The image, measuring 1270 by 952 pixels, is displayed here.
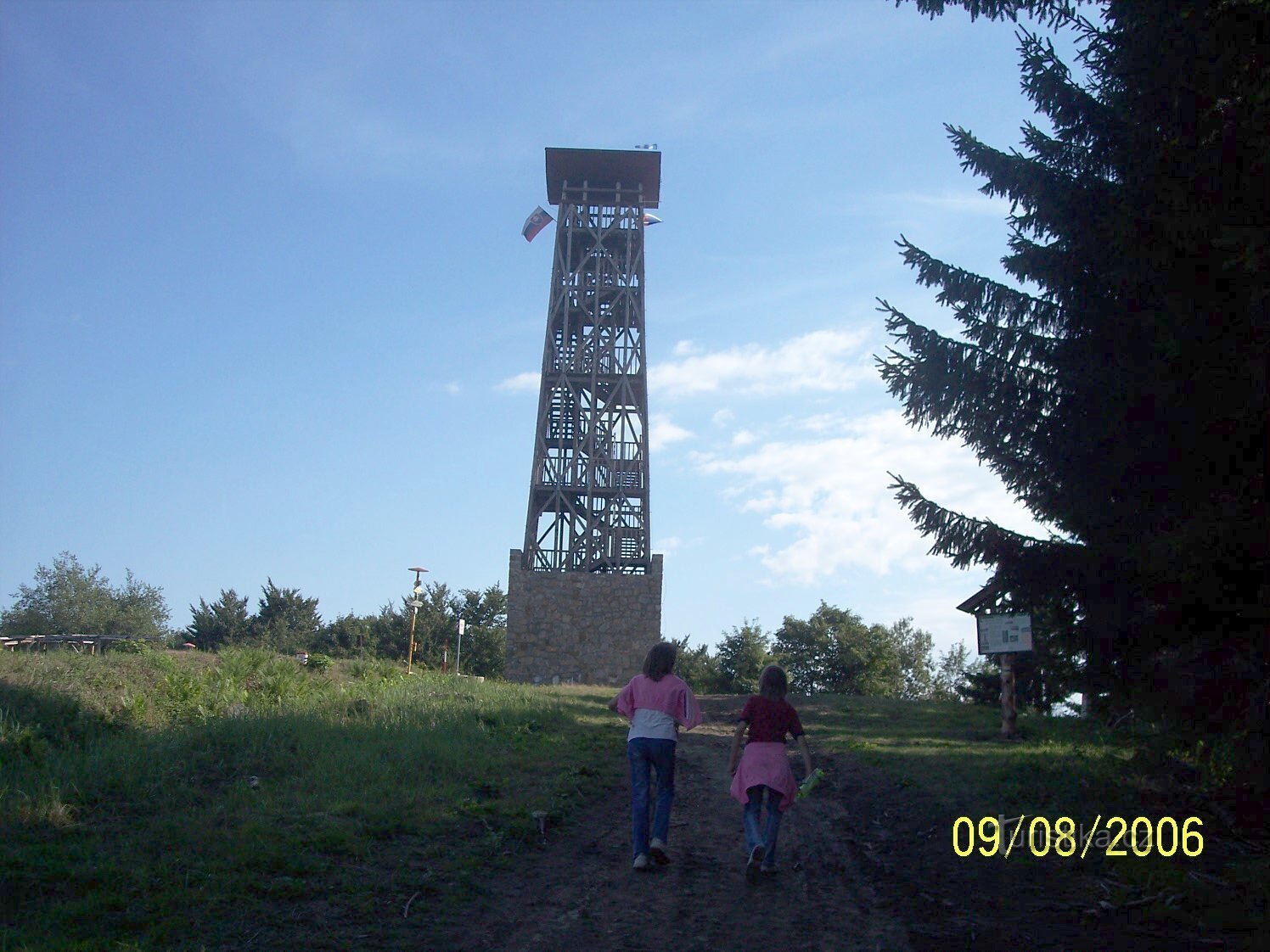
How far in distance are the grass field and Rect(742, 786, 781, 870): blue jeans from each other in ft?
5.47

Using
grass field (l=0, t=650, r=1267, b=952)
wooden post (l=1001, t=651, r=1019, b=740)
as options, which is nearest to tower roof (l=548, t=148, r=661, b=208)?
grass field (l=0, t=650, r=1267, b=952)

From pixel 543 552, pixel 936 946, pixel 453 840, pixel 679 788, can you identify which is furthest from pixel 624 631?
pixel 936 946

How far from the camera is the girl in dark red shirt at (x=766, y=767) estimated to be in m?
6.54

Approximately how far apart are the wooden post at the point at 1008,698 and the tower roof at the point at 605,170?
77.3 ft

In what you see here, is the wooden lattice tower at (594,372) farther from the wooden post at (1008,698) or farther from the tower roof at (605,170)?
the wooden post at (1008,698)

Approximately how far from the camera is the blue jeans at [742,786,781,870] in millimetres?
6523

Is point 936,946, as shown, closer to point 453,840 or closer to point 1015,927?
point 1015,927

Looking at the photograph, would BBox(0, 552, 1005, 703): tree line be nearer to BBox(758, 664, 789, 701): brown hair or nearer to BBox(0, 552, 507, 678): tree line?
BBox(0, 552, 507, 678): tree line

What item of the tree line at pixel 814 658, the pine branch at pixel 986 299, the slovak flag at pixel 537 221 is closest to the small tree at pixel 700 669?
the tree line at pixel 814 658

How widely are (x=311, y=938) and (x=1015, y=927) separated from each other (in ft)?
12.7

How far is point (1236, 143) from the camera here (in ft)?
22.4

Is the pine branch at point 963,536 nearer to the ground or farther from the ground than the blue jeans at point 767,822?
farther from the ground

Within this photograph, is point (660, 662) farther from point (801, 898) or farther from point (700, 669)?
point (700, 669)
